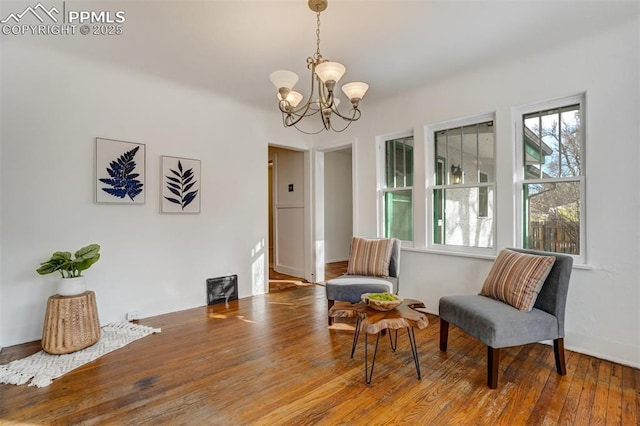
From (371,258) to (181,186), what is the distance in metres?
2.37

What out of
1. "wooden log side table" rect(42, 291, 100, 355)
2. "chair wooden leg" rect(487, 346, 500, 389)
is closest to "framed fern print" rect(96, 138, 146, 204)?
"wooden log side table" rect(42, 291, 100, 355)

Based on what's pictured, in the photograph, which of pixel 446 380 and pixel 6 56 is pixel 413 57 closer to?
pixel 446 380

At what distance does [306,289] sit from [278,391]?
2.70 meters

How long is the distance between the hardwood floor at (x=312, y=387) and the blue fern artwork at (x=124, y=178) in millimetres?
1509

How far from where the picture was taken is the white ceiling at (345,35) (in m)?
2.24

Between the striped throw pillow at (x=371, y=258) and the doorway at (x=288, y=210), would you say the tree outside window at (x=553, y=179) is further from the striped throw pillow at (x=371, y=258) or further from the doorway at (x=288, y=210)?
the doorway at (x=288, y=210)

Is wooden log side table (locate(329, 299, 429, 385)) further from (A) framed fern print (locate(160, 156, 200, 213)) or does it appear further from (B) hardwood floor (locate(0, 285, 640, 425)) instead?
(A) framed fern print (locate(160, 156, 200, 213))

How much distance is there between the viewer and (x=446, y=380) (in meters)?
2.15

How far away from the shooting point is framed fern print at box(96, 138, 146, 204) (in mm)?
3145

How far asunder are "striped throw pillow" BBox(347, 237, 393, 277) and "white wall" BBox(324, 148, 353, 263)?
3.41m

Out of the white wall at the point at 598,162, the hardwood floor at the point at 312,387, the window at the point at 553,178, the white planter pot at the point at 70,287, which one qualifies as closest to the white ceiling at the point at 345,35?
the white wall at the point at 598,162

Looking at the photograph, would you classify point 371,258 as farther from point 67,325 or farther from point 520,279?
point 67,325

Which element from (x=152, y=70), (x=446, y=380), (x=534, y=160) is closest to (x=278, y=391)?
(x=446, y=380)

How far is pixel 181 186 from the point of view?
12.2 feet
